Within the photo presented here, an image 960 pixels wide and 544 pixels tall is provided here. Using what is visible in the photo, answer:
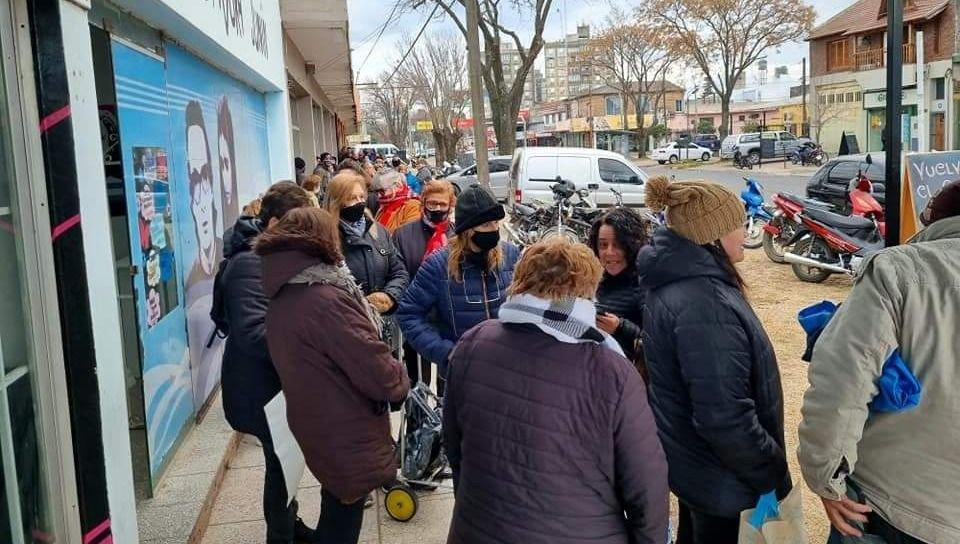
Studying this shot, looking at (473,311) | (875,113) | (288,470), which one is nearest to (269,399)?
(288,470)

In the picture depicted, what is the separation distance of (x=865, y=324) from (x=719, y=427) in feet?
2.06

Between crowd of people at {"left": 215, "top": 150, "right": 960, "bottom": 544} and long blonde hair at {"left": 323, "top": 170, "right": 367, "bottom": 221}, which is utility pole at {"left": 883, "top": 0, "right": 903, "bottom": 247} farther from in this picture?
long blonde hair at {"left": 323, "top": 170, "right": 367, "bottom": 221}

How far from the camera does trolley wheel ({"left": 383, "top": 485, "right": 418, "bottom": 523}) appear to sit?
3.99m

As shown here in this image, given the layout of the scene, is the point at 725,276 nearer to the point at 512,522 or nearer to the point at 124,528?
the point at 512,522

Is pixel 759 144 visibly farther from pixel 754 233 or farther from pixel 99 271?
pixel 99 271

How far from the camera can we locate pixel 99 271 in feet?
8.68

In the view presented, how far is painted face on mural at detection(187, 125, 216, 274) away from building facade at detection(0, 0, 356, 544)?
23 mm

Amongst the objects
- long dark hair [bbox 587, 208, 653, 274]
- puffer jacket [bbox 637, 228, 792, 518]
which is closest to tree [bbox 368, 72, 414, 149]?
long dark hair [bbox 587, 208, 653, 274]

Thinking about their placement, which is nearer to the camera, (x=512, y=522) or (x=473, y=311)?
(x=512, y=522)

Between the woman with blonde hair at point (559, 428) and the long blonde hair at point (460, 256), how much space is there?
1514 mm

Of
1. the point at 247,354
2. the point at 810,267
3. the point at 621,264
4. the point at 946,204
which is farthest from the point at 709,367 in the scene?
the point at 810,267

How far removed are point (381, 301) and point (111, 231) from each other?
144cm

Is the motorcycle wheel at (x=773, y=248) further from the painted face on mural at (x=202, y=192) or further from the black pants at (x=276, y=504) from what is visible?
the black pants at (x=276, y=504)

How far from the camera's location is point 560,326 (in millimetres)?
2074
